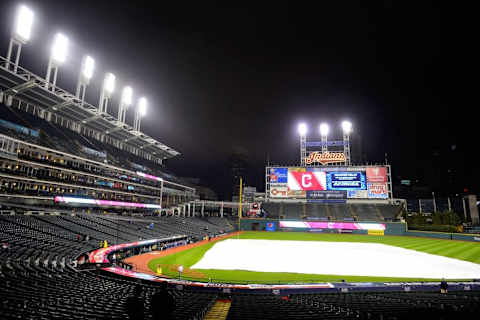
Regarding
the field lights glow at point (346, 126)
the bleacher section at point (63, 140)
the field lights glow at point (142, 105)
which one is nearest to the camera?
the bleacher section at point (63, 140)

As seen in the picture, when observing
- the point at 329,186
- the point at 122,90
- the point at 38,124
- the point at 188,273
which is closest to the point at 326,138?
the point at 329,186

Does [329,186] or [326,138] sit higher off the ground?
[326,138]

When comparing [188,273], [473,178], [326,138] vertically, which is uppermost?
[326,138]

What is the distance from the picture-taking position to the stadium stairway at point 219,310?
10.0 metres

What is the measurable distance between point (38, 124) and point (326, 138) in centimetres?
6561

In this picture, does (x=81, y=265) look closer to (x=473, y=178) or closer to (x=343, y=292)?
(x=343, y=292)

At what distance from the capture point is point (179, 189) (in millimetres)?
85188

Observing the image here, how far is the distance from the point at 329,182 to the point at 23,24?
229 feet

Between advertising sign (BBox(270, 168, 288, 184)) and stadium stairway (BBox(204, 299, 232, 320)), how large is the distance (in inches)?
2340

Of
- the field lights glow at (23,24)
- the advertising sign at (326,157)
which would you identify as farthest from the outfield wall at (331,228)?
the field lights glow at (23,24)

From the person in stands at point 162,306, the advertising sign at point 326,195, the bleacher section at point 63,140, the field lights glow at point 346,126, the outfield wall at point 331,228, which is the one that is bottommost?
the outfield wall at point 331,228

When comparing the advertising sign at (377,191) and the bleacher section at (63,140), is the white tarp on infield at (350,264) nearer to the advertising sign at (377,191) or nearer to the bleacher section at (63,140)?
the bleacher section at (63,140)

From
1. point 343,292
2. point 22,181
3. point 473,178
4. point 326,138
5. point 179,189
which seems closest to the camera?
point 343,292

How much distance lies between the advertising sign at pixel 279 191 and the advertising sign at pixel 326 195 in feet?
20.0
